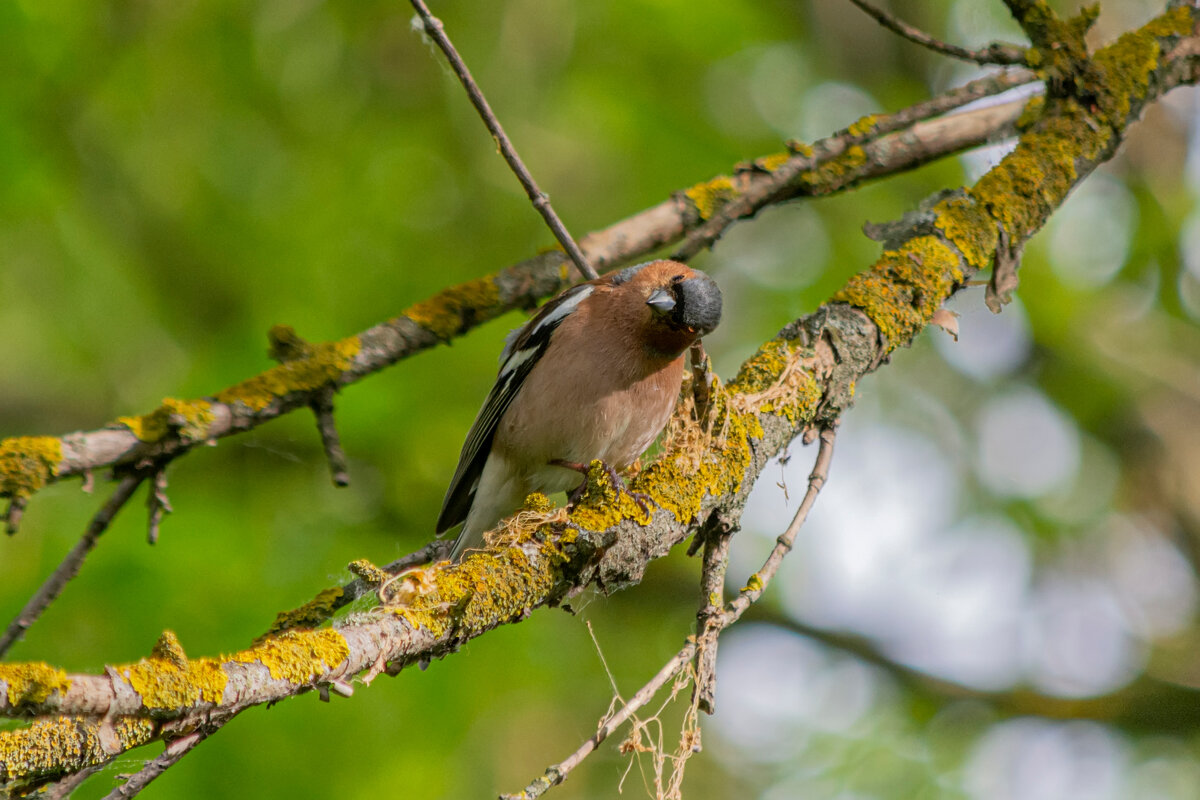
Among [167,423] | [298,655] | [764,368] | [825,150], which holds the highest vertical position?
[825,150]

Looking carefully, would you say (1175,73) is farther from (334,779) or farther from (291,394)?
(334,779)

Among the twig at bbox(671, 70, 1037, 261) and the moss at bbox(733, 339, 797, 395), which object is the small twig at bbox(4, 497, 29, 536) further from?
the twig at bbox(671, 70, 1037, 261)

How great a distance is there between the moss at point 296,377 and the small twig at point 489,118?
41.9 inches

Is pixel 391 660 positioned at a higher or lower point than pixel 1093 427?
lower

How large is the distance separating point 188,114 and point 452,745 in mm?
4067

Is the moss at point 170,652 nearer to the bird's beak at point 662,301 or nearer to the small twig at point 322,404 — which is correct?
the small twig at point 322,404

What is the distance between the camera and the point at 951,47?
4.27m

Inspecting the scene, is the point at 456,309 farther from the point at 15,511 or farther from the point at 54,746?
the point at 54,746

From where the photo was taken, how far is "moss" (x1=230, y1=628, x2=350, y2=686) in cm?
204

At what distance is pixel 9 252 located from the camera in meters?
6.17

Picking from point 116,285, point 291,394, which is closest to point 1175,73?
point 291,394

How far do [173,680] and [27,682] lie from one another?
1.02ft

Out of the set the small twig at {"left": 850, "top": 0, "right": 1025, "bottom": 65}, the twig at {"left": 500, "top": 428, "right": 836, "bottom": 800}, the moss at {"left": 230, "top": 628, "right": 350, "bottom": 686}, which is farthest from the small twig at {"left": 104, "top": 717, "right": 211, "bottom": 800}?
the small twig at {"left": 850, "top": 0, "right": 1025, "bottom": 65}

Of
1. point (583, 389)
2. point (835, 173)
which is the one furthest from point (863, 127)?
point (583, 389)
